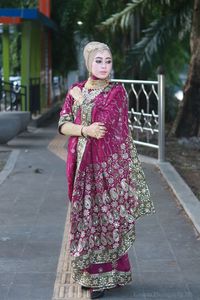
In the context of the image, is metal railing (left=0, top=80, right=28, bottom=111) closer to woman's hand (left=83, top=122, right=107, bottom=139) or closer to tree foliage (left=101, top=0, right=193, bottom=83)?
tree foliage (left=101, top=0, right=193, bottom=83)

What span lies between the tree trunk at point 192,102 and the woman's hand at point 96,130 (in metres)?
9.03

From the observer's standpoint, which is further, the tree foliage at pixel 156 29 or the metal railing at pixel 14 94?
the metal railing at pixel 14 94

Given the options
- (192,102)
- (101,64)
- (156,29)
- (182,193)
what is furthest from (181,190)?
(156,29)

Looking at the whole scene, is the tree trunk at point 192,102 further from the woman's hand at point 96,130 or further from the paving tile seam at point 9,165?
the woman's hand at point 96,130

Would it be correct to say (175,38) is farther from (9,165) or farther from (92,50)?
(92,50)

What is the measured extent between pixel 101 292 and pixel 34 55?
15.2 metres

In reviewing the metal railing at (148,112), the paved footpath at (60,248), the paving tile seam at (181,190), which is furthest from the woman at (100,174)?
the metal railing at (148,112)

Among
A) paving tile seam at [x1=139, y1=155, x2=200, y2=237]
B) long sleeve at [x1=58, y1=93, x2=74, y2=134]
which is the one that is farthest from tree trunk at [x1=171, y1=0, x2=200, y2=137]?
long sleeve at [x1=58, y1=93, x2=74, y2=134]

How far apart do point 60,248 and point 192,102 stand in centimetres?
794

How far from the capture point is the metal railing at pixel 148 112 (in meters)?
10.4

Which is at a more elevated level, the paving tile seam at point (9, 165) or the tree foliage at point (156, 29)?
the tree foliage at point (156, 29)

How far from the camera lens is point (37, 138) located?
47.5 ft

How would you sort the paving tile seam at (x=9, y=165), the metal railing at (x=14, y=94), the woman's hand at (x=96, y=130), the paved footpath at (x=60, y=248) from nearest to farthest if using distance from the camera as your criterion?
the woman's hand at (x=96, y=130) → the paved footpath at (x=60, y=248) → the paving tile seam at (x=9, y=165) → the metal railing at (x=14, y=94)

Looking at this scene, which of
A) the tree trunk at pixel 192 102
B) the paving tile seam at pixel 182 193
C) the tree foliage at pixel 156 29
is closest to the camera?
the paving tile seam at pixel 182 193
